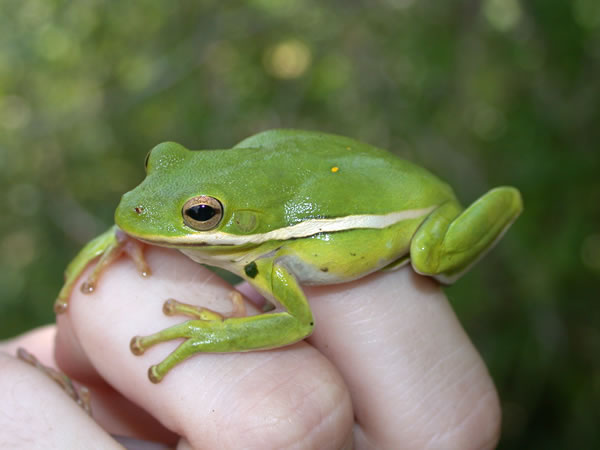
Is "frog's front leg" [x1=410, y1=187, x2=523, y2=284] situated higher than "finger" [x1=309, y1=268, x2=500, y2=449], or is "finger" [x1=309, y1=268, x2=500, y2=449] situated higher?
"frog's front leg" [x1=410, y1=187, x2=523, y2=284]

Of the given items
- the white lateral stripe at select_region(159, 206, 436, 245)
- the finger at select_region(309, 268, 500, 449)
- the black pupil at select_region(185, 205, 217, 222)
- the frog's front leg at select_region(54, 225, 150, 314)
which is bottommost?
the finger at select_region(309, 268, 500, 449)

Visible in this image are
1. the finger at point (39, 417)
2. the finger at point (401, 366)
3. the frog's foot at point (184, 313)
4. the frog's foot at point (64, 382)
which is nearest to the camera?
the finger at point (39, 417)

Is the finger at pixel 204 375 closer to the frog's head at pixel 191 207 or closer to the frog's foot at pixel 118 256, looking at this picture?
the frog's foot at pixel 118 256

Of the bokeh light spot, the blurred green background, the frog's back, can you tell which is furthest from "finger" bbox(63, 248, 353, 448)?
the bokeh light spot

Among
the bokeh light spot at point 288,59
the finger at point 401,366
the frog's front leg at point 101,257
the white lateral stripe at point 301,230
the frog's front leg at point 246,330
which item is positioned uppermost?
the bokeh light spot at point 288,59

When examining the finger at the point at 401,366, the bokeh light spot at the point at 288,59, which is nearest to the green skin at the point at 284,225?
the finger at the point at 401,366

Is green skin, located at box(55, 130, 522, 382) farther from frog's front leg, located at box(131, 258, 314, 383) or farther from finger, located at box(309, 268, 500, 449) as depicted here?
finger, located at box(309, 268, 500, 449)

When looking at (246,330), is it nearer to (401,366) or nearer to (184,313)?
(184,313)
